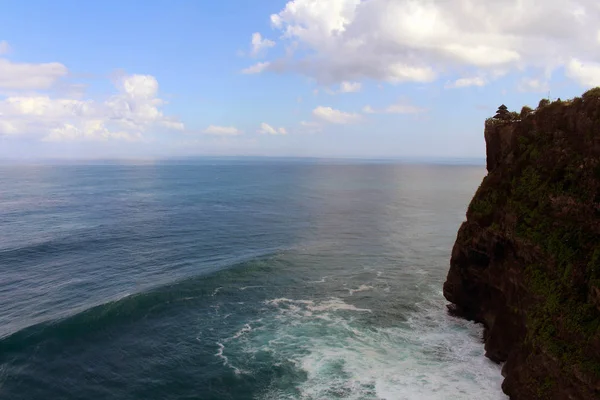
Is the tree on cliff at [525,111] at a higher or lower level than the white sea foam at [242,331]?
higher

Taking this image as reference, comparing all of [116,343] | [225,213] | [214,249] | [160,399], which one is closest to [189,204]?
[225,213]

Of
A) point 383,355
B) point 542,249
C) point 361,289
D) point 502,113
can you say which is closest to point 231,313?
point 361,289

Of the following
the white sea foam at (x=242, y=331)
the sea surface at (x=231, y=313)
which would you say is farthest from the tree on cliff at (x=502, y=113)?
the white sea foam at (x=242, y=331)

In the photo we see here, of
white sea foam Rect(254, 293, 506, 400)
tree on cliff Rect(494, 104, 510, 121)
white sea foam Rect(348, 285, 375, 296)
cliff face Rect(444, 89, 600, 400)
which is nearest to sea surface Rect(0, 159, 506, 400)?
white sea foam Rect(254, 293, 506, 400)

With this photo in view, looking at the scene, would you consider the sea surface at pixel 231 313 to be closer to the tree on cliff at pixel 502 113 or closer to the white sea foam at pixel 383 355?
the white sea foam at pixel 383 355

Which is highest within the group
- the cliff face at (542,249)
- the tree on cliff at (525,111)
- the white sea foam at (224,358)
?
the tree on cliff at (525,111)

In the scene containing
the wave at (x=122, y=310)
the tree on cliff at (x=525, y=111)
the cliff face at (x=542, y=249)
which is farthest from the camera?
the wave at (x=122, y=310)

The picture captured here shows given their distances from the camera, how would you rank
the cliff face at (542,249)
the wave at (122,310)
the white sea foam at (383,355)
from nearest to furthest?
the cliff face at (542,249)
the white sea foam at (383,355)
the wave at (122,310)
